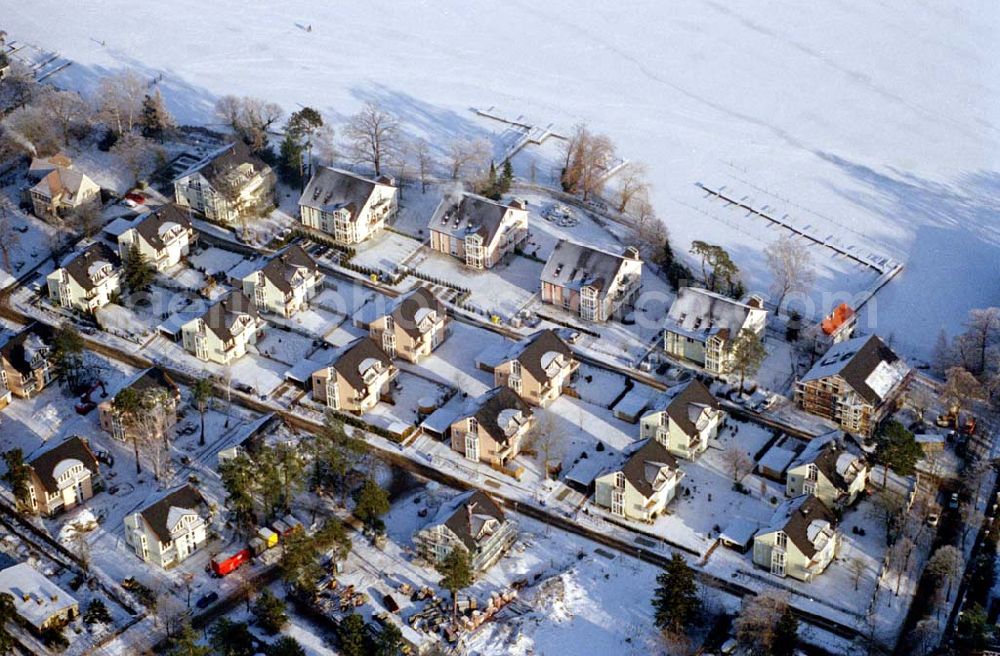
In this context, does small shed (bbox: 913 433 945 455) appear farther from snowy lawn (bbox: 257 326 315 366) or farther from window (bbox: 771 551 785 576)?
snowy lawn (bbox: 257 326 315 366)

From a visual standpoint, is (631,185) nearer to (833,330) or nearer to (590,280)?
(590,280)

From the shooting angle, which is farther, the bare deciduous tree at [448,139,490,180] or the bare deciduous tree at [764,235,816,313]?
the bare deciduous tree at [448,139,490,180]

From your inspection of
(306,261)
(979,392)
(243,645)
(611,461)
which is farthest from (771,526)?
(306,261)

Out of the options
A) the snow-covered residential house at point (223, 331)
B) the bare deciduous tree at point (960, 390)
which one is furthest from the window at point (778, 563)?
the snow-covered residential house at point (223, 331)

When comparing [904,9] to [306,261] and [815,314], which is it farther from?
[306,261]

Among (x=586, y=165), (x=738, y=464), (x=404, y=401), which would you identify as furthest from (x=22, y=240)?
(x=738, y=464)

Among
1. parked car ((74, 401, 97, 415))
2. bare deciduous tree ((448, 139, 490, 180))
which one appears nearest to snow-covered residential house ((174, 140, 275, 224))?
bare deciduous tree ((448, 139, 490, 180))

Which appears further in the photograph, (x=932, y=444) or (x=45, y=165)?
(x=45, y=165)
